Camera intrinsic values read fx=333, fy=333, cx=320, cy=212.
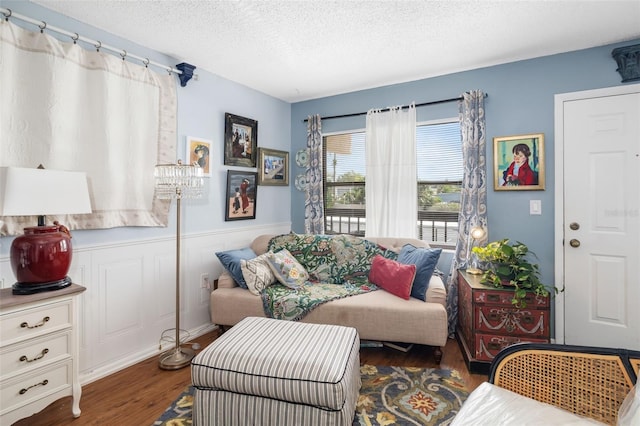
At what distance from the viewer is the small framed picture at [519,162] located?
286 centimetres

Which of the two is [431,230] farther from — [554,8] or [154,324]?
[154,324]

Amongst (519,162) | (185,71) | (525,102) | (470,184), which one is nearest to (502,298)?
(470,184)

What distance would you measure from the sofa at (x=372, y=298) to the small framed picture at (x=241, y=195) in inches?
19.2

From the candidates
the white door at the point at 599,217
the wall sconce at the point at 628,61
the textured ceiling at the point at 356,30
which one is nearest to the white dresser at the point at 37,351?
the textured ceiling at the point at 356,30

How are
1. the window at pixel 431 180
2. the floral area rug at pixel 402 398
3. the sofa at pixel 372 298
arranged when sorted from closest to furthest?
the floral area rug at pixel 402 398 → the sofa at pixel 372 298 → the window at pixel 431 180

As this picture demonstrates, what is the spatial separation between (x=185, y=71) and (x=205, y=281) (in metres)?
1.91

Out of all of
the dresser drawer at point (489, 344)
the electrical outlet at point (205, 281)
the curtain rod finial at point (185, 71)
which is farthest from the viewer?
the electrical outlet at point (205, 281)

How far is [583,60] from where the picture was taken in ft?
8.95

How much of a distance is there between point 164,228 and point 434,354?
7.99ft

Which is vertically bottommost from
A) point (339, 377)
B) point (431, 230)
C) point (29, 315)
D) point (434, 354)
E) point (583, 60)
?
point (434, 354)

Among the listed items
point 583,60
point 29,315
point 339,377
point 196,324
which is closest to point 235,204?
point 196,324

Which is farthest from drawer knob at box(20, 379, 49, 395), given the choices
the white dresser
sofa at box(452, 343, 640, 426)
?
sofa at box(452, 343, 640, 426)

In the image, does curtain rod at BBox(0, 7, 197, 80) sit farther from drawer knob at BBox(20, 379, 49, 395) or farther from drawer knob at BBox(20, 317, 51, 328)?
drawer knob at BBox(20, 379, 49, 395)

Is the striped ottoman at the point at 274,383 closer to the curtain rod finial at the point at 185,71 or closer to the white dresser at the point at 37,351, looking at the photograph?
the white dresser at the point at 37,351
